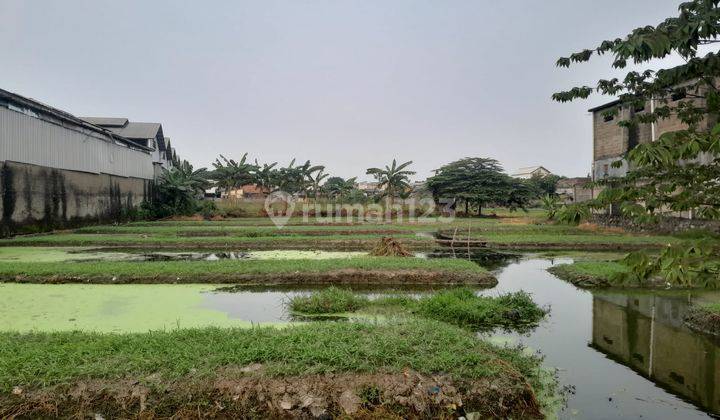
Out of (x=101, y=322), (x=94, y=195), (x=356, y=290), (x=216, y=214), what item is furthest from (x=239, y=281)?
(x=216, y=214)

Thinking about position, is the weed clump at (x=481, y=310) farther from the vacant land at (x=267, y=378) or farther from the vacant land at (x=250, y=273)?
the vacant land at (x=250, y=273)

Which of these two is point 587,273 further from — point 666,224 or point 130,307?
point 666,224

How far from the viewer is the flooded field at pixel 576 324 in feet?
17.7

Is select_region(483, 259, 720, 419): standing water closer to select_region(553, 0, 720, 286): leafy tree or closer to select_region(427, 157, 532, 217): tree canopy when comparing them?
select_region(553, 0, 720, 286): leafy tree

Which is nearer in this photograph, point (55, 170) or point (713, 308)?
point (713, 308)

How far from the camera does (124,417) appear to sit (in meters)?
4.55

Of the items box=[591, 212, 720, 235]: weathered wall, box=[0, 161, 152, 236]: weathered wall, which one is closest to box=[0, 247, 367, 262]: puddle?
box=[0, 161, 152, 236]: weathered wall

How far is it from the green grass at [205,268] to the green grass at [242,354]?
557cm

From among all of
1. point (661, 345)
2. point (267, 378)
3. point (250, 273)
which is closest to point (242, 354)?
point (267, 378)

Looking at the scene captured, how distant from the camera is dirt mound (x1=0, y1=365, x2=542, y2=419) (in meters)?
4.58

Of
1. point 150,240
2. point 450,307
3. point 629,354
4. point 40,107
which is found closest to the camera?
point 629,354

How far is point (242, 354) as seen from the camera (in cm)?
530

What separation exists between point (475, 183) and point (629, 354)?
117 ft

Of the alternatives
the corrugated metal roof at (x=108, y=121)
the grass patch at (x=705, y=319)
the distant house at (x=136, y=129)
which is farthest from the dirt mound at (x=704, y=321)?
the corrugated metal roof at (x=108, y=121)
